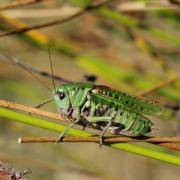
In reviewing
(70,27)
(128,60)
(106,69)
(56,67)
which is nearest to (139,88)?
(106,69)

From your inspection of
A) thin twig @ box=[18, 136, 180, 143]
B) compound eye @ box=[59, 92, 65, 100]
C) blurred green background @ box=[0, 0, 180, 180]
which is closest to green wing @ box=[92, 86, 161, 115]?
compound eye @ box=[59, 92, 65, 100]

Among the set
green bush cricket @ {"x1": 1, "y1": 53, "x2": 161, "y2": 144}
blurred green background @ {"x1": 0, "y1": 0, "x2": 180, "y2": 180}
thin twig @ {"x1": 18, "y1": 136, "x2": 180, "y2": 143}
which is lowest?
thin twig @ {"x1": 18, "y1": 136, "x2": 180, "y2": 143}

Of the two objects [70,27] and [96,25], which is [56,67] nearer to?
[70,27]

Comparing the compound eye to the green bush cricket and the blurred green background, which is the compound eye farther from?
the blurred green background

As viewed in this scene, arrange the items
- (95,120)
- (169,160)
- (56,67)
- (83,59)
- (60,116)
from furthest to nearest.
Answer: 1. (56,67)
2. (83,59)
3. (95,120)
4. (60,116)
5. (169,160)

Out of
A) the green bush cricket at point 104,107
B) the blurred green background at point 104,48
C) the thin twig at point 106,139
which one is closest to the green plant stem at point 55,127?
the thin twig at point 106,139

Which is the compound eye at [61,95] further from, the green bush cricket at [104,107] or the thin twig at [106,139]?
the thin twig at [106,139]

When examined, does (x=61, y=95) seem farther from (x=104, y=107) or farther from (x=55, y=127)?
(x=55, y=127)

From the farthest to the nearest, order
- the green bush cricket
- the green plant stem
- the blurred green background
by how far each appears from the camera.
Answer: the blurred green background → the green bush cricket → the green plant stem
